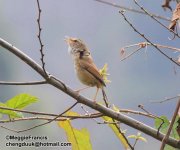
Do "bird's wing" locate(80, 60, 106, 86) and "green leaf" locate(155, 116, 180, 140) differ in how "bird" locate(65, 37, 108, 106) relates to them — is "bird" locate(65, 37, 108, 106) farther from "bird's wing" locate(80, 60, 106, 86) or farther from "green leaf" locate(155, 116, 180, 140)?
"green leaf" locate(155, 116, 180, 140)

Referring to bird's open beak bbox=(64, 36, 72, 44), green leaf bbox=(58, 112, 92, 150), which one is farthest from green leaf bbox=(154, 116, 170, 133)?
bird's open beak bbox=(64, 36, 72, 44)

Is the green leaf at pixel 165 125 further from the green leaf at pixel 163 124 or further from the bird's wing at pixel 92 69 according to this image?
the bird's wing at pixel 92 69

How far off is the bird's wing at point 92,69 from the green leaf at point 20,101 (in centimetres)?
34

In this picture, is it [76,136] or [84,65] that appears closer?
[76,136]

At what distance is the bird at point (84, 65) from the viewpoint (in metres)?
2.25

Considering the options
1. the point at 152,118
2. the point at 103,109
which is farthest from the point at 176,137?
the point at 103,109

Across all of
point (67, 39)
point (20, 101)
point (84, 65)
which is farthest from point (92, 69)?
point (20, 101)

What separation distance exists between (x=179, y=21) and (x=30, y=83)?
47 centimetres

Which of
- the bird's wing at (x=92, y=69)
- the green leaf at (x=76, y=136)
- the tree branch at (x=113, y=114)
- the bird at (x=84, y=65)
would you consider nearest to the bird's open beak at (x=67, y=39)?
the bird at (x=84, y=65)

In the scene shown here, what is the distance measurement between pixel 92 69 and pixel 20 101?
17.3 inches

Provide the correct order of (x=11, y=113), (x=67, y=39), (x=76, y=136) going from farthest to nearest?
(x=67, y=39)
(x=76, y=136)
(x=11, y=113)

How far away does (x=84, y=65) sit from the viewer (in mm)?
2344

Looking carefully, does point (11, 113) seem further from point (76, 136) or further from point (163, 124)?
point (163, 124)

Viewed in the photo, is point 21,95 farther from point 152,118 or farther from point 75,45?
point 75,45
